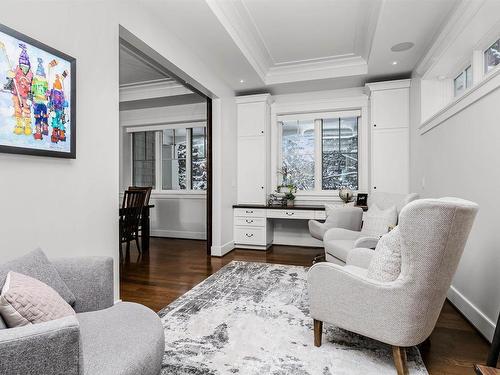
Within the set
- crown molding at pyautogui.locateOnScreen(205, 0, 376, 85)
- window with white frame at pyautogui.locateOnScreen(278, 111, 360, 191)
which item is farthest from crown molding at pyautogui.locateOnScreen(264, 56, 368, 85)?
window with white frame at pyautogui.locateOnScreen(278, 111, 360, 191)

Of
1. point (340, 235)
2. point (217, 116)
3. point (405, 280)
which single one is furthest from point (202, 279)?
point (217, 116)

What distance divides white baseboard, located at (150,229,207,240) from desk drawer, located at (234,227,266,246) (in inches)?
43.3

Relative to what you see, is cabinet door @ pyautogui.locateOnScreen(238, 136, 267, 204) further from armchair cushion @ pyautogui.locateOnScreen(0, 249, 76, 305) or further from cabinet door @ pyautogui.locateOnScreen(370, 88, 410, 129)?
armchair cushion @ pyautogui.locateOnScreen(0, 249, 76, 305)

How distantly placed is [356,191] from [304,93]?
188 centimetres

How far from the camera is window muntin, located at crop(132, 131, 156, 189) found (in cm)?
616

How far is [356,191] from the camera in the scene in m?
4.77

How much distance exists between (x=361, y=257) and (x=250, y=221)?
266 centimetres

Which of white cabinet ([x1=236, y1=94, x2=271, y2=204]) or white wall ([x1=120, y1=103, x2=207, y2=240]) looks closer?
white cabinet ([x1=236, y1=94, x2=271, y2=204])

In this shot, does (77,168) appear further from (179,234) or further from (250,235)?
(179,234)

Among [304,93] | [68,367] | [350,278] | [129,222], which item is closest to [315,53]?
[304,93]

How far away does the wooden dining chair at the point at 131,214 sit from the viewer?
412 centimetres

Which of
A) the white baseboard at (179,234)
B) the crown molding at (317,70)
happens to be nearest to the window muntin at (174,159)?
the white baseboard at (179,234)

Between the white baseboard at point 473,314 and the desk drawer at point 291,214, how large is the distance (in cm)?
204

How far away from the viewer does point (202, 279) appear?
318 cm
